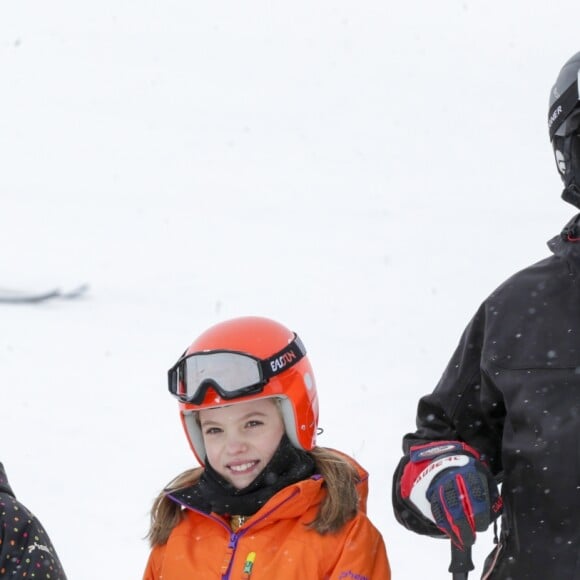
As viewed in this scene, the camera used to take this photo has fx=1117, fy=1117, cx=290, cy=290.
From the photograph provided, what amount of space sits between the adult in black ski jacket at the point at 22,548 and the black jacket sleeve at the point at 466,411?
102 cm

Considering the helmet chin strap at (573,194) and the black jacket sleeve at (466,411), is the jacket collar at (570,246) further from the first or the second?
the black jacket sleeve at (466,411)

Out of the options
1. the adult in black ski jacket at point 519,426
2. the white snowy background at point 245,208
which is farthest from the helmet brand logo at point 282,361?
the white snowy background at point 245,208

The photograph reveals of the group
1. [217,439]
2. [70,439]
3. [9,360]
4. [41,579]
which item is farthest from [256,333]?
[9,360]

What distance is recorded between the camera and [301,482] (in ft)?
11.2

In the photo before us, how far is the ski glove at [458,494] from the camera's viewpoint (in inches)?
115

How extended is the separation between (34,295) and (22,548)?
25.2 ft

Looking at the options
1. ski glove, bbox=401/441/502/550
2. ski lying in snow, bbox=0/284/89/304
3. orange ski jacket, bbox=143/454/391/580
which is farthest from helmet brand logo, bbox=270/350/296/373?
ski lying in snow, bbox=0/284/89/304

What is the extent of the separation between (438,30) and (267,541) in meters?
17.7

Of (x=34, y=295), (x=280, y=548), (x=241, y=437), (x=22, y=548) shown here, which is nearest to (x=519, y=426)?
(x=280, y=548)

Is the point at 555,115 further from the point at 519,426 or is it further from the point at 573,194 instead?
the point at 519,426

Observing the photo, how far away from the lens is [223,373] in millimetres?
3531

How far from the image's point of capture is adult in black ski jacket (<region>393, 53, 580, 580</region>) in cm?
292

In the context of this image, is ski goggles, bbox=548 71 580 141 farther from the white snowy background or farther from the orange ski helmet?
the white snowy background

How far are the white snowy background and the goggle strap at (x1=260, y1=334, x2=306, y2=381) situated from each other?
221 centimetres
